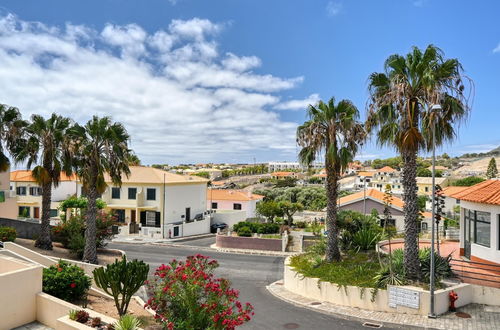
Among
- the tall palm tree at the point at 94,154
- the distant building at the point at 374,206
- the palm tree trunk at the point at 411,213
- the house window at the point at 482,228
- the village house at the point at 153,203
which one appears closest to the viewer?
the palm tree trunk at the point at 411,213

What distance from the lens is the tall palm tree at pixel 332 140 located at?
1928 centimetres

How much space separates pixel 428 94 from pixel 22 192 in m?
54.7

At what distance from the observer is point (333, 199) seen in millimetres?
19953

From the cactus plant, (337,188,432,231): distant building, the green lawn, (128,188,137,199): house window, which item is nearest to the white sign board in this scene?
the green lawn

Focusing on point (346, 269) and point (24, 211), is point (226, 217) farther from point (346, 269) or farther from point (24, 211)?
point (346, 269)

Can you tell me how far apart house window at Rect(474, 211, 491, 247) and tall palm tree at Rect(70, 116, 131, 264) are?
67.0 feet

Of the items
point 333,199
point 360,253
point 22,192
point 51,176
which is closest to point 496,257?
point 360,253

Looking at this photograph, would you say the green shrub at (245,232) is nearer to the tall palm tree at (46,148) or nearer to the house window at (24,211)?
the tall palm tree at (46,148)

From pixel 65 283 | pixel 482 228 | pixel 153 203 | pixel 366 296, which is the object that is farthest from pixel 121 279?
pixel 153 203

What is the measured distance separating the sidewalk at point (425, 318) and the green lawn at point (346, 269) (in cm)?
124

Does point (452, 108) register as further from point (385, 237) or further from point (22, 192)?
point (22, 192)

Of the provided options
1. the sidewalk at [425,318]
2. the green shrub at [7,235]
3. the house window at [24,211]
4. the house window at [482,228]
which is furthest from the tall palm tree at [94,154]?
the house window at [24,211]

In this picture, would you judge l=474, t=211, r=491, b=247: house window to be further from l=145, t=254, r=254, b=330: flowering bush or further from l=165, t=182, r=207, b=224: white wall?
l=165, t=182, r=207, b=224: white wall

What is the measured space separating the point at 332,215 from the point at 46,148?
18.5 meters
